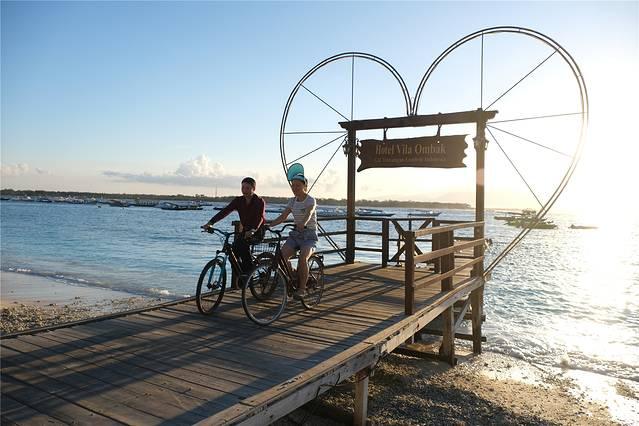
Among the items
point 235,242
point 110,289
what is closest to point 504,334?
point 235,242

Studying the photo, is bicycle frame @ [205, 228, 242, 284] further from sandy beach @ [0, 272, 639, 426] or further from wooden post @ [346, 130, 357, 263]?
wooden post @ [346, 130, 357, 263]

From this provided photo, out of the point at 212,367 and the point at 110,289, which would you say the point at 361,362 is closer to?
the point at 212,367

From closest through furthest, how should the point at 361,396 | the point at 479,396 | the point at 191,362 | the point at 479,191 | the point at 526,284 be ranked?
1. the point at 191,362
2. the point at 361,396
3. the point at 479,396
4. the point at 479,191
5. the point at 526,284

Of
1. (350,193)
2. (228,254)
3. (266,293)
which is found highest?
(350,193)

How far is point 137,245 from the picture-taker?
125 feet

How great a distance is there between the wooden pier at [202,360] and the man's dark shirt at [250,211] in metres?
1.22

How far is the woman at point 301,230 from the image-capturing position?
20.7ft

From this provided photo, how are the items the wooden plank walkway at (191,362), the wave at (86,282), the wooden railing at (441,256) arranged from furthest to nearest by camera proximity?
the wave at (86,282)
the wooden railing at (441,256)
the wooden plank walkway at (191,362)

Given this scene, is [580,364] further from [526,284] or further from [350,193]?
[526,284]

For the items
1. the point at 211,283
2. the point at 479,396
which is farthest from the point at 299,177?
the point at 479,396

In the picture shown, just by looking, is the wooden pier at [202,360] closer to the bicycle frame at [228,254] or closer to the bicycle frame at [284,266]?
the bicycle frame at [284,266]

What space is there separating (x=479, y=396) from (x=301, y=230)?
4074mm

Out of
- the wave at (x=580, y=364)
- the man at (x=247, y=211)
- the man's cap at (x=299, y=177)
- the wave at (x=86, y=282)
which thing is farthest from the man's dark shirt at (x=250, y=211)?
the wave at (x=86, y=282)

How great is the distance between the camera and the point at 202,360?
4.59 m
